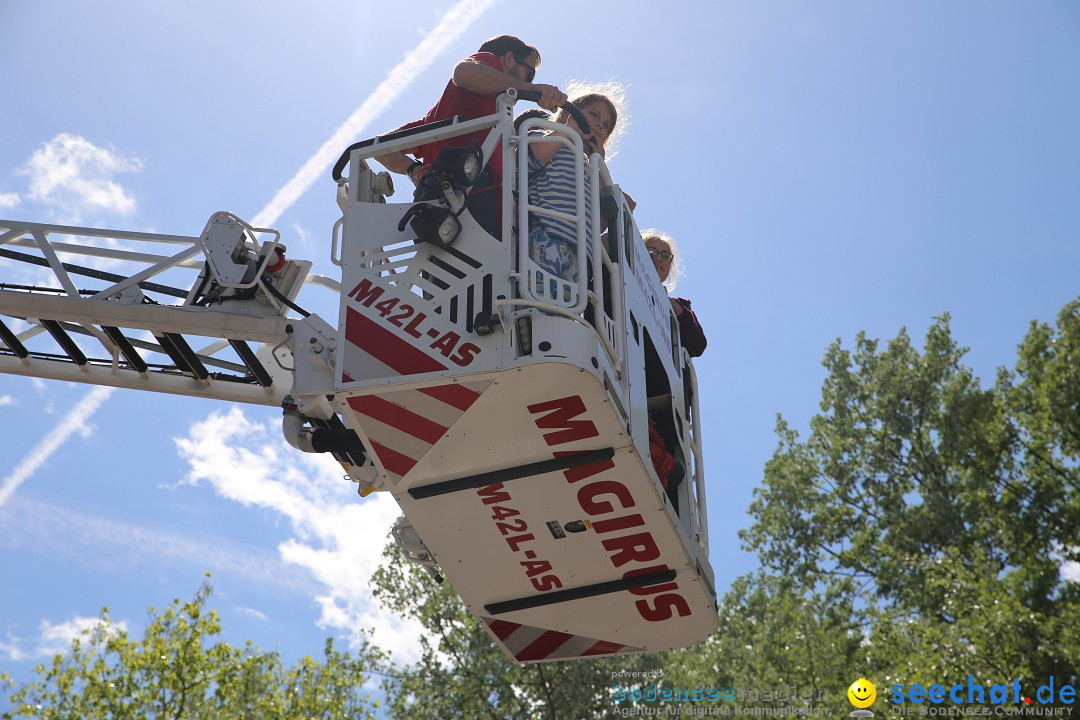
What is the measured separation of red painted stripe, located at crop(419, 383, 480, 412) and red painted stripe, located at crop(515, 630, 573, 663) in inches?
99.9

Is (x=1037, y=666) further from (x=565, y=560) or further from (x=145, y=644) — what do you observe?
(x=145, y=644)

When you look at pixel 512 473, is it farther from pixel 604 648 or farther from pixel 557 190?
pixel 604 648

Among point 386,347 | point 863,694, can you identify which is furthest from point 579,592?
point 863,694

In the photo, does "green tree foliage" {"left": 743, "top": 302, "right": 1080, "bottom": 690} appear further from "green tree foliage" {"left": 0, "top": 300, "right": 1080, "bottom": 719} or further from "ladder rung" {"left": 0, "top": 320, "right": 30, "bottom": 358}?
"ladder rung" {"left": 0, "top": 320, "right": 30, "bottom": 358}

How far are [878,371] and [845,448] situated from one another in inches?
94.1

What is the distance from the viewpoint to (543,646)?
25.9ft

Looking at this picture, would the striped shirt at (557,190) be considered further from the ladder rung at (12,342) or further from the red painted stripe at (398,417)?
the ladder rung at (12,342)

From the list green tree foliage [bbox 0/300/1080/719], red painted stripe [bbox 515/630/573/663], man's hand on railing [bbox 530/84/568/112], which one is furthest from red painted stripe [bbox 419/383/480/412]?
green tree foliage [bbox 0/300/1080/719]

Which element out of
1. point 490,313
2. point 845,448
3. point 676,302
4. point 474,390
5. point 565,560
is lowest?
point 565,560

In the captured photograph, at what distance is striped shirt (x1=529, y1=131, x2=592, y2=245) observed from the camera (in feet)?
20.6

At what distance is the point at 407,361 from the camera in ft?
19.5

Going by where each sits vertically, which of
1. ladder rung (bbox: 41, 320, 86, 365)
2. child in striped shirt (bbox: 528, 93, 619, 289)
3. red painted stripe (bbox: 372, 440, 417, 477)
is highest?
ladder rung (bbox: 41, 320, 86, 365)

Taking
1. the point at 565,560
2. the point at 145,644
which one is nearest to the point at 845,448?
the point at 145,644

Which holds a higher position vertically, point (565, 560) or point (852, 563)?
point (852, 563)
